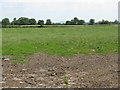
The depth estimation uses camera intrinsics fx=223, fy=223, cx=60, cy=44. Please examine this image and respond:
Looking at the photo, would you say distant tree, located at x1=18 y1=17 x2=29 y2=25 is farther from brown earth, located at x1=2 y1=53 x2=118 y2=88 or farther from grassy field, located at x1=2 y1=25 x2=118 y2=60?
brown earth, located at x1=2 y1=53 x2=118 y2=88

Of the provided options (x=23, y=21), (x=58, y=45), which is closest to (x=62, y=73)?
(x=58, y=45)

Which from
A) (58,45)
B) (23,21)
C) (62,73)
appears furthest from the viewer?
(23,21)

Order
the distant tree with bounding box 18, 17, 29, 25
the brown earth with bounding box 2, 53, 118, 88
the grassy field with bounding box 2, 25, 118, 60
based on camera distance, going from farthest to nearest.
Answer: the distant tree with bounding box 18, 17, 29, 25 → the grassy field with bounding box 2, 25, 118, 60 → the brown earth with bounding box 2, 53, 118, 88

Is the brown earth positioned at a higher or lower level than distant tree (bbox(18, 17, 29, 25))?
lower

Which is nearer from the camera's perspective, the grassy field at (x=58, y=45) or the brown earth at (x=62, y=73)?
the brown earth at (x=62, y=73)

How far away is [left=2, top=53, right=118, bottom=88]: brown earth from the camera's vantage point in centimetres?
761

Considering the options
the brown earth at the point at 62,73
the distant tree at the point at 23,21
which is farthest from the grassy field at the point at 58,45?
the distant tree at the point at 23,21

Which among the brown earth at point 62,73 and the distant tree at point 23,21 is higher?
the distant tree at point 23,21

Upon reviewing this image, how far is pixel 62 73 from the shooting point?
30.3 feet

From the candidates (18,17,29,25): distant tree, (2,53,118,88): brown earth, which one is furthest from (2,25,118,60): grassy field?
(18,17,29,25): distant tree

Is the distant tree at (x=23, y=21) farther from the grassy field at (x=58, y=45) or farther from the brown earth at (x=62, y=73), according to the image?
the brown earth at (x=62, y=73)

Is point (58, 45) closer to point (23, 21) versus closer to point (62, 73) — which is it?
point (62, 73)

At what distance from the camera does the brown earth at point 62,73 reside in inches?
299

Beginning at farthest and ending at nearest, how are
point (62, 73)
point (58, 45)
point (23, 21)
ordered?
point (23, 21) < point (58, 45) < point (62, 73)
